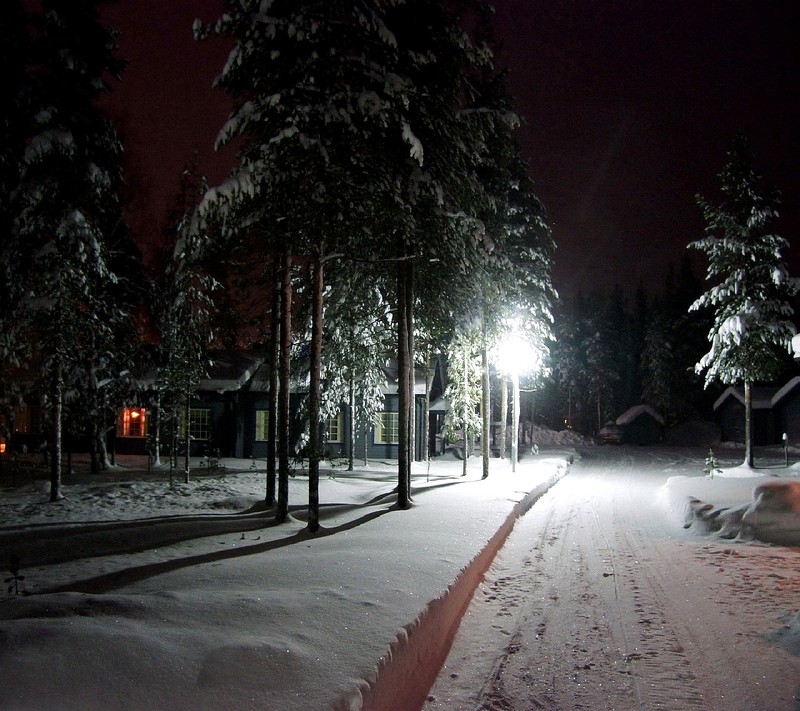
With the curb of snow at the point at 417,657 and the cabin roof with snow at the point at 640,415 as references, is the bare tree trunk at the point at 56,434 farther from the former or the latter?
the cabin roof with snow at the point at 640,415

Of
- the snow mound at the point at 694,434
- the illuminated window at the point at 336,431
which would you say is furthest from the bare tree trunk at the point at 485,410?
Result: the snow mound at the point at 694,434

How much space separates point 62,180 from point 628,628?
49.4 feet

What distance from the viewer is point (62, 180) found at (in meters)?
15.0

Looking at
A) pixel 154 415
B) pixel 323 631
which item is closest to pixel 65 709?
pixel 323 631

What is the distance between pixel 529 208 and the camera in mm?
24469

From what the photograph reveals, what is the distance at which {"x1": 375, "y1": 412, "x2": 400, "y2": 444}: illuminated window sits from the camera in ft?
105

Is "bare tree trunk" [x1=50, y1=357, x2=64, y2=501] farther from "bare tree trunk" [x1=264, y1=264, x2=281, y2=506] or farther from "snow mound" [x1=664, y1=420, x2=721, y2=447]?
"snow mound" [x1=664, y1=420, x2=721, y2=447]

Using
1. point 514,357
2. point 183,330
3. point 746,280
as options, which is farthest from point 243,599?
point 746,280

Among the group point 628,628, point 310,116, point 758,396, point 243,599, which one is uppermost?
point 310,116

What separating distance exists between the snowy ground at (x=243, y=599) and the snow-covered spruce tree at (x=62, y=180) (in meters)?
4.46

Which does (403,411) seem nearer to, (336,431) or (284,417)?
(284,417)

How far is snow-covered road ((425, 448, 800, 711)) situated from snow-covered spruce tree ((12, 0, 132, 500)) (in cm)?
1156

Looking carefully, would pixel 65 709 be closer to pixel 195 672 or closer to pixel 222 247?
pixel 195 672

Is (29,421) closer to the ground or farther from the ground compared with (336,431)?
farther from the ground
